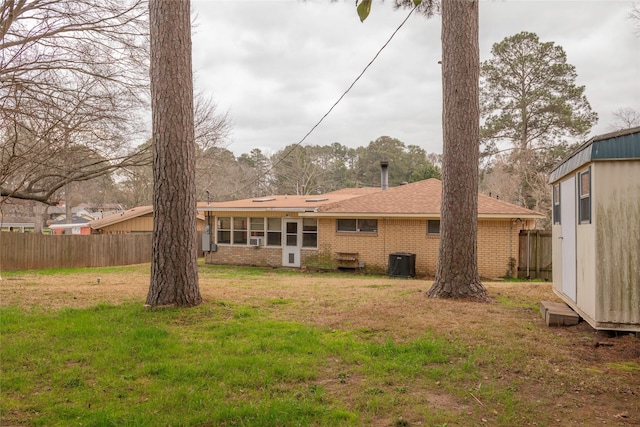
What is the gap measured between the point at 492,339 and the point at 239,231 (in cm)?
1635

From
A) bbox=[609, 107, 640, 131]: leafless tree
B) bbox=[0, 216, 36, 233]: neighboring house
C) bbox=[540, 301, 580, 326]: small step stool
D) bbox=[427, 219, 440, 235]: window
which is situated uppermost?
bbox=[609, 107, 640, 131]: leafless tree

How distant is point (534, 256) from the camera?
53.0ft

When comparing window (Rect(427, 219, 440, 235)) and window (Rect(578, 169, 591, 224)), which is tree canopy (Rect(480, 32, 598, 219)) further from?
window (Rect(578, 169, 591, 224))

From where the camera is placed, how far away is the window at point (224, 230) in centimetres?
2080

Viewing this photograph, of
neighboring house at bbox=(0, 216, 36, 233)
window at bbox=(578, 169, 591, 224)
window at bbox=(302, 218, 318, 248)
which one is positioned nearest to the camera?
window at bbox=(578, 169, 591, 224)

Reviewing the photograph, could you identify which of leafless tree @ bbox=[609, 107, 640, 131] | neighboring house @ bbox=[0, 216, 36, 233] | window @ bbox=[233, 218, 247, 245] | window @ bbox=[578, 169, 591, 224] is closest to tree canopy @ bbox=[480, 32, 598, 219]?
leafless tree @ bbox=[609, 107, 640, 131]

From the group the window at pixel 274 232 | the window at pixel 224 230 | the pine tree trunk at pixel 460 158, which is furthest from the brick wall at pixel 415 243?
the pine tree trunk at pixel 460 158

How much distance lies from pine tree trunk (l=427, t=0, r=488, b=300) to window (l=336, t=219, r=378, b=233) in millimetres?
9814

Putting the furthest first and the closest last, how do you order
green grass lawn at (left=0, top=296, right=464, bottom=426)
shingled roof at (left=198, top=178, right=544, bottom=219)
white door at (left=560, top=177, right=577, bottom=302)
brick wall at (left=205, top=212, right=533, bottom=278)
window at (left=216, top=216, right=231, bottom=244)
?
1. window at (left=216, top=216, right=231, bottom=244)
2. brick wall at (left=205, top=212, right=533, bottom=278)
3. shingled roof at (left=198, top=178, right=544, bottom=219)
4. white door at (left=560, top=177, right=577, bottom=302)
5. green grass lawn at (left=0, top=296, right=464, bottom=426)

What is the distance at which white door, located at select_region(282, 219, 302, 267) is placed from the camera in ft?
62.8

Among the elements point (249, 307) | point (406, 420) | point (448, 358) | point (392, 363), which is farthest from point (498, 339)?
point (249, 307)

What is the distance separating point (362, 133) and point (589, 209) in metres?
42.2

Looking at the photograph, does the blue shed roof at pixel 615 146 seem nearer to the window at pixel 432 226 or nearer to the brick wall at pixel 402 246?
the brick wall at pixel 402 246

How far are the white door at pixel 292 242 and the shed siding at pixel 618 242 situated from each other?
1435cm
